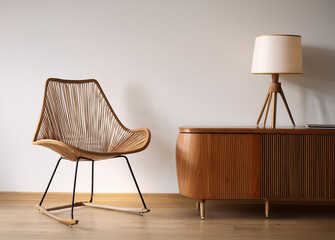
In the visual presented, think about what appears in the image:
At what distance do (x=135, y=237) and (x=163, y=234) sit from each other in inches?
6.6

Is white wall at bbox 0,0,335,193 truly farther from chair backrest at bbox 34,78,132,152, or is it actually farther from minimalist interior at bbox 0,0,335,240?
chair backrest at bbox 34,78,132,152

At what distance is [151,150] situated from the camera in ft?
11.6

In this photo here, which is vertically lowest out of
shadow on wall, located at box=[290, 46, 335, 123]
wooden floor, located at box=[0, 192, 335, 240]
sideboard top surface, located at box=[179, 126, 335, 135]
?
wooden floor, located at box=[0, 192, 335, 240]

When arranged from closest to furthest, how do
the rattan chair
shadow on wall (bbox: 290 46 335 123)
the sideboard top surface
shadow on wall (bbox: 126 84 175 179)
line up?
the sideboard top surface, the rattan chair, shadow on wall (bbox: 290 46 335 123), shadow on wall (bbox: 126 84 175 179)

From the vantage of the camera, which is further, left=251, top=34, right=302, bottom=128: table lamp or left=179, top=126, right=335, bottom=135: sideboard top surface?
left=251, top=34, right=302, bottom=128: table lamp

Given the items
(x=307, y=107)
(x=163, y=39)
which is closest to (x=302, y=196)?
(x=307, y=107)

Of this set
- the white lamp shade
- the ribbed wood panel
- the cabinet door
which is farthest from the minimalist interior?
the ribbed wood panel

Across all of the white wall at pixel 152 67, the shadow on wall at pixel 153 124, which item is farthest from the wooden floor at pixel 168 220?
the shadow on wall at pixel 153 124

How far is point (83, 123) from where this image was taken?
3363 millimetres

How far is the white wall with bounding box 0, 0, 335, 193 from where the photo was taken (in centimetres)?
341

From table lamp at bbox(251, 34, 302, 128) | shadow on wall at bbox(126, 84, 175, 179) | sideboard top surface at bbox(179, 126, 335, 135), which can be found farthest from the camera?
shadow on wall at bbox(126, 84, 175, 179)

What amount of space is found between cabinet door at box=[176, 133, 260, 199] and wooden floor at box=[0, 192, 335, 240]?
7.7 inches

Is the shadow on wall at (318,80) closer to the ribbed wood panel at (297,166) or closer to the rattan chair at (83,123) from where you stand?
the ribbed wood panel at (297,166)

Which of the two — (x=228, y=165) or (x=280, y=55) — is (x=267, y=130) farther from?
(x=280, y=55)
